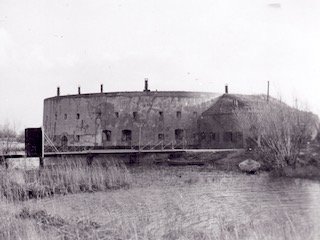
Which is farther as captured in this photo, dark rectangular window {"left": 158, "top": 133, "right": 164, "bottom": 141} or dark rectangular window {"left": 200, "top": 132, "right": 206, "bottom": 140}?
dark rectangular window {"left": 200, "top": 132, "right": 206, "bottom": 140}

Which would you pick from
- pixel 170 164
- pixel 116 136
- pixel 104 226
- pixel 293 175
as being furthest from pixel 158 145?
pixel 104 226

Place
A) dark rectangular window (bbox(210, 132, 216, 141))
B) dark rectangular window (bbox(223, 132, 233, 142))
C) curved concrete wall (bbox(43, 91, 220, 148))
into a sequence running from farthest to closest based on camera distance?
curved concrete wall (bbox(43, 91, 220, 148)) < dark rectangular window (bbox(210, 132, 216, 141)) < dark rectangular window (bbox(223, 132, 233, 142))

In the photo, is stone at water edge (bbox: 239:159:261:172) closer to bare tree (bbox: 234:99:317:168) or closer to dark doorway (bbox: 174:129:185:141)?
bare tree (bbox: 234:99:317:168)

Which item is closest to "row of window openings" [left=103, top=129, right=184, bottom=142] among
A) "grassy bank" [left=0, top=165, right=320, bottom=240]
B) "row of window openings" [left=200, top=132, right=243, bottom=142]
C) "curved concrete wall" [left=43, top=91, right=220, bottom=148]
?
"curved concrete wall" [left=43, top=91, right=220, bottom=148]

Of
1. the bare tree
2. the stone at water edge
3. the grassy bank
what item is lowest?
the stone at water edge

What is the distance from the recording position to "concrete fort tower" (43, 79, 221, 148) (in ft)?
102

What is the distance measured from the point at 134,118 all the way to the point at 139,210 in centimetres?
2127

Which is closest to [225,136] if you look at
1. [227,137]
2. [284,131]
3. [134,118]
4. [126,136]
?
[227,137]

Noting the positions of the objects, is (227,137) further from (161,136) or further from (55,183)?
(55,183)

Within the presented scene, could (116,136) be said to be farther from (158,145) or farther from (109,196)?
(109,196)

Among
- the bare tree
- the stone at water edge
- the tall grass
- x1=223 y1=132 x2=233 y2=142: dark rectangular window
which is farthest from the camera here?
x1=223 y1=132 x2=233 y2=142: dark rectangular window

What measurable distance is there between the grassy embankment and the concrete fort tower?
13.4 meters

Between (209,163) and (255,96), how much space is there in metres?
11.0

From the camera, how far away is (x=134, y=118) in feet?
102
